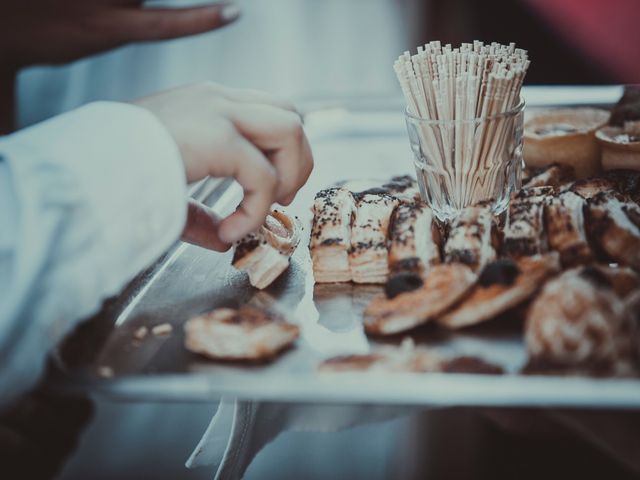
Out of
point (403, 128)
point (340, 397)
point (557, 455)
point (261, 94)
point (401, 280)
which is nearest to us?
point (340, 397)

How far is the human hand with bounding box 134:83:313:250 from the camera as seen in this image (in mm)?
1289

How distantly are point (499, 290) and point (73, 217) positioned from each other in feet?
2.37

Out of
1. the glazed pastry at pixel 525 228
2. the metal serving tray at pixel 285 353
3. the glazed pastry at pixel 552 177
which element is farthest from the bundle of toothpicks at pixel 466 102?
the metal serving tray at pixel 285 353

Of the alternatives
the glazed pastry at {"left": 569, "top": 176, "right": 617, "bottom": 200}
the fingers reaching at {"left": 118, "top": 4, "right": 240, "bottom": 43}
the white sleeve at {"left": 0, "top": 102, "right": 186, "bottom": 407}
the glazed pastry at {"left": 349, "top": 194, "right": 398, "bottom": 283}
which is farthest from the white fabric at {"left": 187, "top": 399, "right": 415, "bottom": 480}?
the fingers reaching at {"left": 118, "top": 4, "right": 240, "bottom": 43}

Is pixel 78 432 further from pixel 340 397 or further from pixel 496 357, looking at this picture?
pixel 496 357

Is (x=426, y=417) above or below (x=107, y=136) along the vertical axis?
below

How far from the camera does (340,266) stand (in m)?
1.53

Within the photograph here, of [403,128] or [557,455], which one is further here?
[403,128]

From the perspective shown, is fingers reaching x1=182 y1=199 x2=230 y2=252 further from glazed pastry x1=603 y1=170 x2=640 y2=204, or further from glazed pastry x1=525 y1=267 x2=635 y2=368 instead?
glazed pastry x1=603 y1=170 x2=640 y2=204

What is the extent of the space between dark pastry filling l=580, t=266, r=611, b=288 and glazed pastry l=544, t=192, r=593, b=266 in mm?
189

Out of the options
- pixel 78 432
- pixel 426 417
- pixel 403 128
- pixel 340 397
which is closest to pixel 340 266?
pixel 426 417

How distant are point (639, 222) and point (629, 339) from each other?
0.41 metres

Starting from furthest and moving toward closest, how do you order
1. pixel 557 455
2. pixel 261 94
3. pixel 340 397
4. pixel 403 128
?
pixel 403 128
pixel 261 94
pixel 557 455
pixel 340 397

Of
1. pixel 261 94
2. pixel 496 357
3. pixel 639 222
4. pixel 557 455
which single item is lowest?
pixel 557 455
